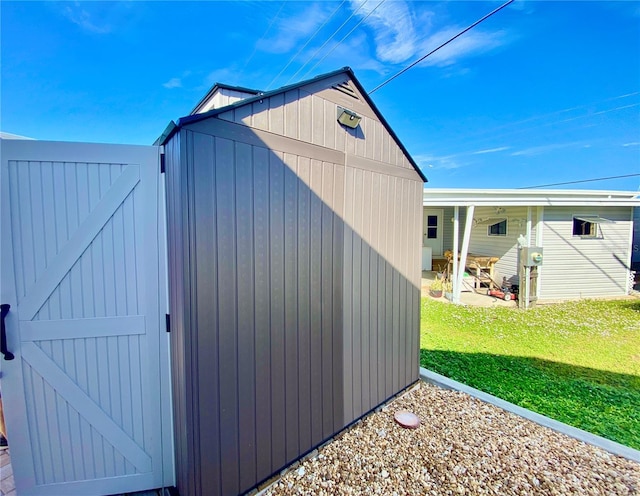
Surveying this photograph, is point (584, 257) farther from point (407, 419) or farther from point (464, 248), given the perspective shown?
point (407, 419)

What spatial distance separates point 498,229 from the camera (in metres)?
9.02

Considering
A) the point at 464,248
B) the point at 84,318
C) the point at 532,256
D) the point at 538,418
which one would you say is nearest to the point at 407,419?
the point at 538,418

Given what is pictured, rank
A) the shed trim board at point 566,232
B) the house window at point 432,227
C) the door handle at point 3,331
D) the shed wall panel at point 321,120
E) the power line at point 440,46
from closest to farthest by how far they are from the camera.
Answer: the door handle at point 3,331
the shed wall panel at point 321,120
the power line at point 440,46
the shed trim board at point 566,232
the house window at point 432,227

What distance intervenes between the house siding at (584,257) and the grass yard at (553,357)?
1.00 metres

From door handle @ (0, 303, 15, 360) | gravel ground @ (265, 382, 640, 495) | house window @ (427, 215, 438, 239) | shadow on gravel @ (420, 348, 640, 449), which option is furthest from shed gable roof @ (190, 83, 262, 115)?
house window @ (427, 215, 438, 239)

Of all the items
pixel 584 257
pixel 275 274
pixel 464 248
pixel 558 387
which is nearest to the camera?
pixel 275 274

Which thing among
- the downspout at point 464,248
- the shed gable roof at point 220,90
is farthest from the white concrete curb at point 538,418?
the downspout at point 464,248

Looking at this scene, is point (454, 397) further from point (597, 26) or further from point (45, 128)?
point (45, 128)

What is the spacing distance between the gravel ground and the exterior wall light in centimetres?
265

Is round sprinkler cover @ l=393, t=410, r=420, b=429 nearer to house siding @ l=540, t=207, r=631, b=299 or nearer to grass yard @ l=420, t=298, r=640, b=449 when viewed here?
grass yard @ l=420, t=298, r=640, b=449

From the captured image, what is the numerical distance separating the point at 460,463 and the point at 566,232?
328 inches

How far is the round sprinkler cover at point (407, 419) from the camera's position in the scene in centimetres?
257

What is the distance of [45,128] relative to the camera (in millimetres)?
5449

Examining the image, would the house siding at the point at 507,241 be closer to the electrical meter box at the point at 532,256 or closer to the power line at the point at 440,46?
the electrical meter box at the point at 532,256
